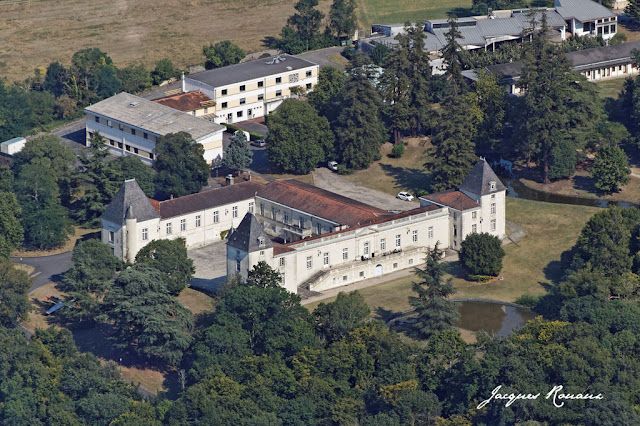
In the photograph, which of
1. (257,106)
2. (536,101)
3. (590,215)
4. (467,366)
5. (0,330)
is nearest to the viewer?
(467,366)

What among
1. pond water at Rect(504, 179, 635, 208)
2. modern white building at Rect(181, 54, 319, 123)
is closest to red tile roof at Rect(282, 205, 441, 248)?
pond water at Rect(504, 179, 635, 208)

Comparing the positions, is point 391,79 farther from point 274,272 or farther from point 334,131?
point 274,272

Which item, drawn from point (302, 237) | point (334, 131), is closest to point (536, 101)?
point (334, 131)

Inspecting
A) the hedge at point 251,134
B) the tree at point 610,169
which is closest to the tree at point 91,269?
the hedge at point 251,134

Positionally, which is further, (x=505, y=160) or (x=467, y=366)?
(x=505, y=160)

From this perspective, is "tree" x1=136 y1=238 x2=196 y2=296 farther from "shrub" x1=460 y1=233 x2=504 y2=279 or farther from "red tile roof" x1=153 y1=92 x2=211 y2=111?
"red tile roof" x1=153 y1=92 x2=211 y2=111

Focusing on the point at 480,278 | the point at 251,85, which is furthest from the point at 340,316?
the point at 251,85

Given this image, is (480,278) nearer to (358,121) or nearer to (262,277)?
(262,277)
